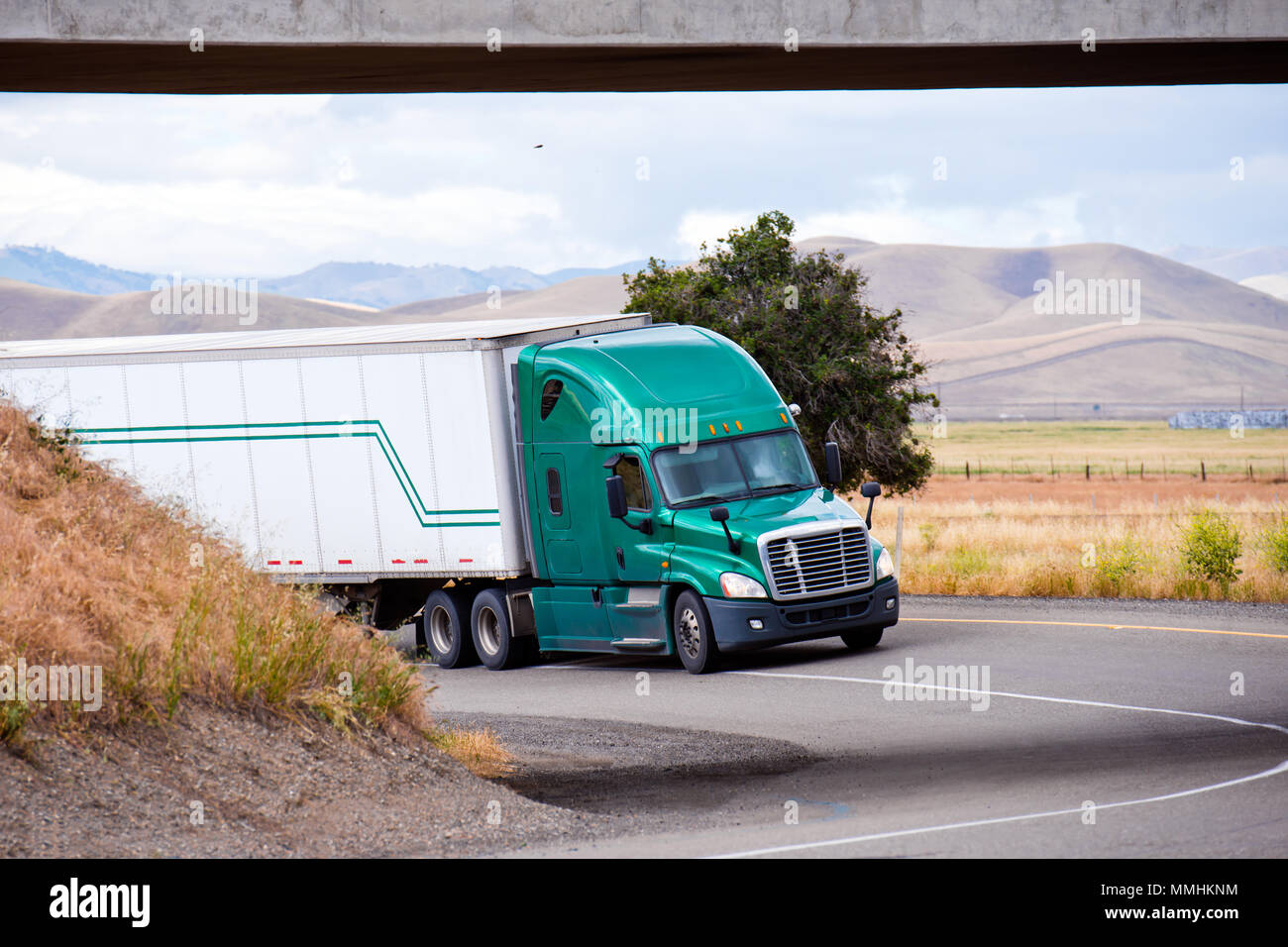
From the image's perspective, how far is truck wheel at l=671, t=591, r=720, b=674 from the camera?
17016 millimetres

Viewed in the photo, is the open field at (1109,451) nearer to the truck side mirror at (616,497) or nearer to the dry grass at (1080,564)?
the dry grass at (1080,564)

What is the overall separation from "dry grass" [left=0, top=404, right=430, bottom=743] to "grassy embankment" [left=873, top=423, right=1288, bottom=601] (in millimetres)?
14879

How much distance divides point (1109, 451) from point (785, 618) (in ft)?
320

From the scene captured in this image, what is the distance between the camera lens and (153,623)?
408 inches

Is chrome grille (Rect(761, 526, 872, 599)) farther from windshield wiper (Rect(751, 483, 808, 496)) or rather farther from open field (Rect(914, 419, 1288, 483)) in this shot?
open field (Rect(914, 419, 1288, 483))

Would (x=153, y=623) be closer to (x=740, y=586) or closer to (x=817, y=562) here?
(x=740, y=586)

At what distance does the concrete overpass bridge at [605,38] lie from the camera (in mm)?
12898

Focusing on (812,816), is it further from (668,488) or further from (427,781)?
(668,488)

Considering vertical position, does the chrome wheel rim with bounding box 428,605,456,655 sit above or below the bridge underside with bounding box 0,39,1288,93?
below

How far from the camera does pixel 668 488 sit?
1748cm

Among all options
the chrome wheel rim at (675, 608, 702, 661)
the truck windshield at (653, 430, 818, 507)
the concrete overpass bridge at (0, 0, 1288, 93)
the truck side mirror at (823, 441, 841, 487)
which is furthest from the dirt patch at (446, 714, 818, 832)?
the concrete overpass bridge at (0, 0, 1288, 93)

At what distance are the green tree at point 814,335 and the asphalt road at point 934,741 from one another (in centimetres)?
1067
